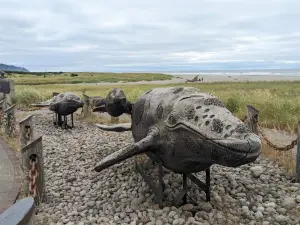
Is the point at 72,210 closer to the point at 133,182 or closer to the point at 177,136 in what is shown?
the point at 133,182

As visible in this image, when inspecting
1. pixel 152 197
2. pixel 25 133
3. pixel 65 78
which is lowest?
pixel 152 197

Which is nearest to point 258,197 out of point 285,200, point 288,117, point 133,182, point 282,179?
point 285,200

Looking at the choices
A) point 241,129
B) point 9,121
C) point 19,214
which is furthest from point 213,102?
point 9,121

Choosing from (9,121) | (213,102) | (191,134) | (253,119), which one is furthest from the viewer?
(9,121)

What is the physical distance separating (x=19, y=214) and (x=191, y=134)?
3.11 m

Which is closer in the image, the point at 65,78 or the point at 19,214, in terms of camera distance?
the point at 19,214

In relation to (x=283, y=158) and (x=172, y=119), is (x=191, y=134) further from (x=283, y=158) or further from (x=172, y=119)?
(x=283, y=158)

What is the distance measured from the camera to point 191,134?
4.23 meters

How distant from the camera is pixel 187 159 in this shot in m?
4.44

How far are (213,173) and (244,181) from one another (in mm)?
627

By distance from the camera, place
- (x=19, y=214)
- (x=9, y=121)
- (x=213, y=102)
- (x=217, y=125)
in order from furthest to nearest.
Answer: (x=9, y=121) < (x=213, y=102) < (x=217, y=125) < (x=19, y=214)

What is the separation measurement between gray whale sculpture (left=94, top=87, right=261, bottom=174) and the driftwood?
259 cm

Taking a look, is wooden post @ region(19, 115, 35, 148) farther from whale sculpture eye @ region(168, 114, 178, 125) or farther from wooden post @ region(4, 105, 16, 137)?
whale sculpture eye @ region(168, 114, 178, 125)

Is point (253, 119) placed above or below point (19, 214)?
below
